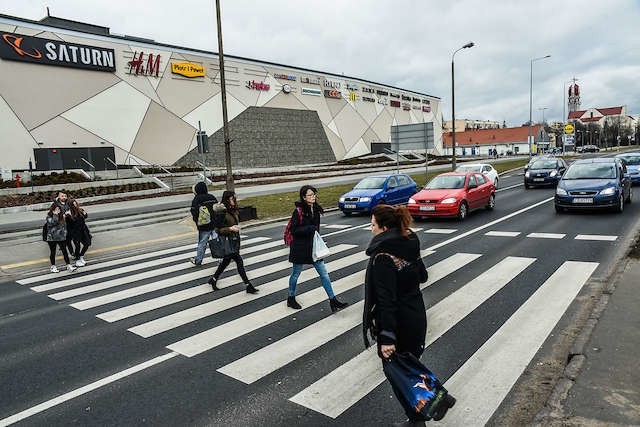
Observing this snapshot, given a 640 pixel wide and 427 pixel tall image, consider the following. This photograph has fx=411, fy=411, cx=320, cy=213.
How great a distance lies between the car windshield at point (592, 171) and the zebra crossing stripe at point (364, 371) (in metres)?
9.73

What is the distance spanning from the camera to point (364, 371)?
425 centimetres

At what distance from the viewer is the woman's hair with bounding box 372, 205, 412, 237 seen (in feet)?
10.2

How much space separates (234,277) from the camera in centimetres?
814

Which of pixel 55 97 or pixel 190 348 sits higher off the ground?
pixel 55 97

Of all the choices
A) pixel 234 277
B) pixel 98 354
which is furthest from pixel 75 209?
pixel 98 354

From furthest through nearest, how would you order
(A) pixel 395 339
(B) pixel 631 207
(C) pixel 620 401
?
(B) pixel 631 207, (C) pixel 620 401, (A) pixel 395 339

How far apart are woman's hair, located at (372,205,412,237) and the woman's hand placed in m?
0.82

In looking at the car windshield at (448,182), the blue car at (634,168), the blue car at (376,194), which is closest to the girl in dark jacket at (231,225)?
the blue car at (376,194)

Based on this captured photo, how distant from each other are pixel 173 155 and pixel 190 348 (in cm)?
3088

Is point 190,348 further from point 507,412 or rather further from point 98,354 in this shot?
point 507,412

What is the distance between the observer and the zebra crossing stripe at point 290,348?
4348 mm

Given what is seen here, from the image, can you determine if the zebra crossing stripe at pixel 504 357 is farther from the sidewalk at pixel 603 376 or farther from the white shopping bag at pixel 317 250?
the white shopping bag at pixel 317 250

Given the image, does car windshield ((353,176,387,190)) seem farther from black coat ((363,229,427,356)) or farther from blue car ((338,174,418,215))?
black coat ((363,229,427,356))

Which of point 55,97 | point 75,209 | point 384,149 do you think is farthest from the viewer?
point 384,149
